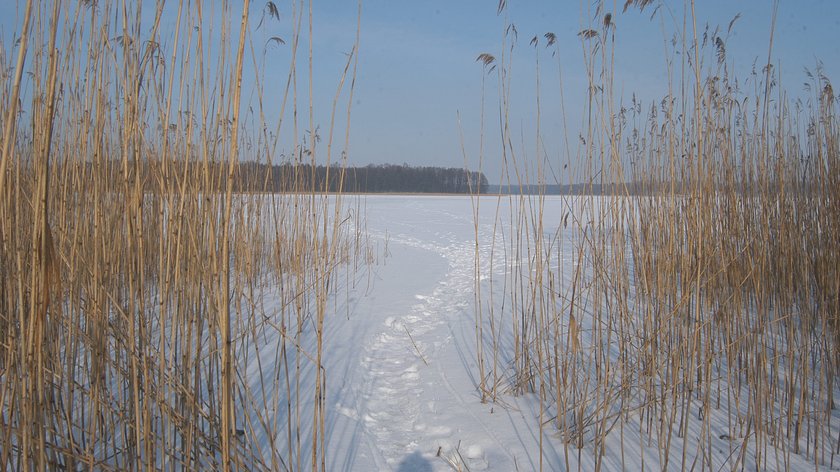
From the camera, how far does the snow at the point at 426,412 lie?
1282 mm

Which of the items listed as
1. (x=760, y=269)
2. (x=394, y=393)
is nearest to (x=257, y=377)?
(x=394, y=393)

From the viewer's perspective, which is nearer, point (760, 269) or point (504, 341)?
point (760, 269)

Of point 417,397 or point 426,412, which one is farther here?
point 417,397

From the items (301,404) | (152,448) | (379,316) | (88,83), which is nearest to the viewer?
(152,448)

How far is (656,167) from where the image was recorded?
180 cm

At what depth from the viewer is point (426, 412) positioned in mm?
1629

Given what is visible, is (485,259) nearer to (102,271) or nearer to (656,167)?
(656,167)

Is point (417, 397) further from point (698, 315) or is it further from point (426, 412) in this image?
point (698, 315)

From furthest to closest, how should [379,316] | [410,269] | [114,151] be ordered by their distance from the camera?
[410,269]
[379,316]
[114,151]

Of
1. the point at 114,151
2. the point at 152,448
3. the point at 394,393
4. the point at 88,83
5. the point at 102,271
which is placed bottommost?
the point at 394,393

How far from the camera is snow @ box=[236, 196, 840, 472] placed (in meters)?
1.28

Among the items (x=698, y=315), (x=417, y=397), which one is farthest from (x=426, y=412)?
(x=698, y=315)

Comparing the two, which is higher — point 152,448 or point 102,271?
point 102,271

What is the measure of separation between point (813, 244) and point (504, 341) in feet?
4.30
